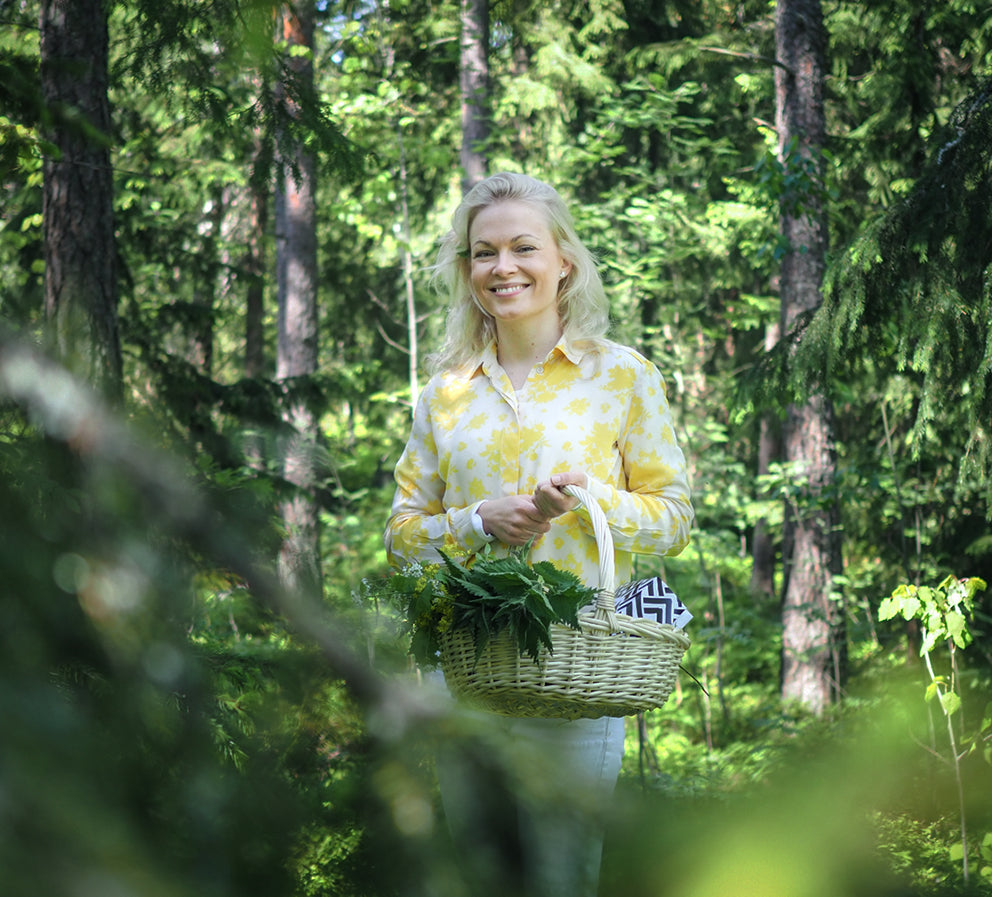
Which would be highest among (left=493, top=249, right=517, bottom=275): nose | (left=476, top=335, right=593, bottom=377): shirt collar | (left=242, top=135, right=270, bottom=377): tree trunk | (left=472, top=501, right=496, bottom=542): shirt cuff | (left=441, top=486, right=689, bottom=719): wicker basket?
(left=242, top=135, right=270, bottom=377): tree trunk

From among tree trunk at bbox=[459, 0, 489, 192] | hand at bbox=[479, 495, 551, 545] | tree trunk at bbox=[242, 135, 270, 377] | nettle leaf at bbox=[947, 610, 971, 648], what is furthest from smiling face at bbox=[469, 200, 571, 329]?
tree trunk at bbox=[242, 135, 270, 377]

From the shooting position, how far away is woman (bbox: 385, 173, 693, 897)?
2410 mm

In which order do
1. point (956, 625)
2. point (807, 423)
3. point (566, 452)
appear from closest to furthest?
point (566, 452) → point (956, 625) → point (807, 423)

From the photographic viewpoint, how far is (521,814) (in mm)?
610

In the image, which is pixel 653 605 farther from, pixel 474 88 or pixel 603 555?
pixel 474 88

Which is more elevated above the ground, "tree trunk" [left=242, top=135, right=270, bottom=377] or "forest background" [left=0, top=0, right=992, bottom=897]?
"tree trunk" [left=242, top=135, right=270, bottom=377]

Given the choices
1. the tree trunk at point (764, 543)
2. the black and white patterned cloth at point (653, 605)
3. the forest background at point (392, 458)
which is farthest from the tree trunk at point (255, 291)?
the black and white patterned cloth at point (653, 605)

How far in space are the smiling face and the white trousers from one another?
6.72 feet

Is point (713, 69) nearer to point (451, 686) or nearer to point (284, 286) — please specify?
point (284, 286)

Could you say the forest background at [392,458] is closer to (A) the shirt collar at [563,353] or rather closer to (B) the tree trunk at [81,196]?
(B) the tree trunk at [81,196]

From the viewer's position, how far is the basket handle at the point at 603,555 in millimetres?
1997

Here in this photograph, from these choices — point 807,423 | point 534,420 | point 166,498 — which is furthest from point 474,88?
point 166,498

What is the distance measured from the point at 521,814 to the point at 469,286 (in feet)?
Answer: 7.75

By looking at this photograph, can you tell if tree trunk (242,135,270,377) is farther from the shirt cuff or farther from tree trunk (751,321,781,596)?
the shirt cuff
